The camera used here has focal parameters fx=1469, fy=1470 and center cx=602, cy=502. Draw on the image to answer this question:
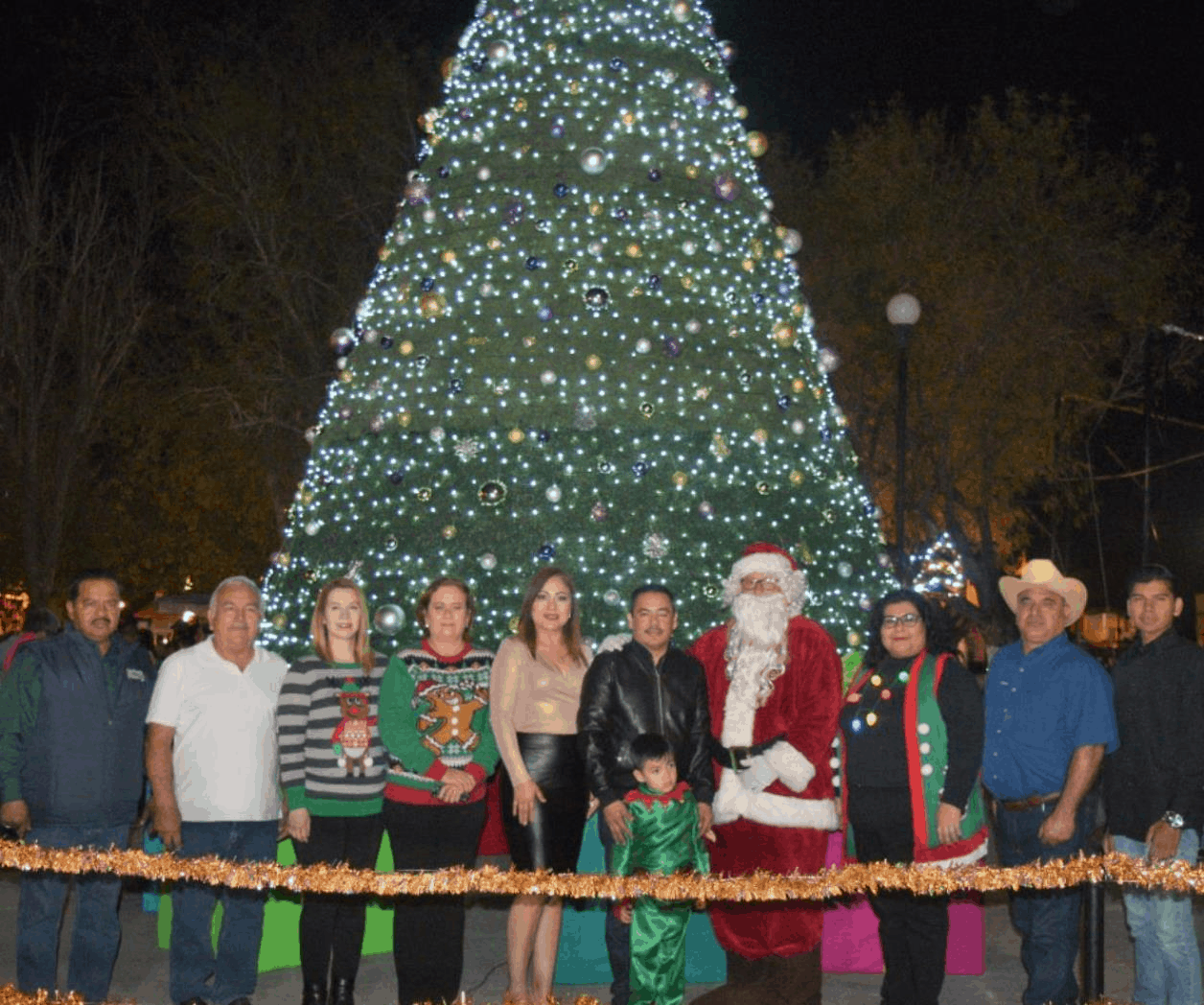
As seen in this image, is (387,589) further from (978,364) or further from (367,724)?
(978,364)

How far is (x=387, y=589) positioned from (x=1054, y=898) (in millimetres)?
4487

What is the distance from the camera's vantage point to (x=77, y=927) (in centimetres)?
598

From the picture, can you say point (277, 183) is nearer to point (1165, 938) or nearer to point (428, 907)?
point (428, 907)

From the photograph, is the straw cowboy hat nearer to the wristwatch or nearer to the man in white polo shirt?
the wristwatch

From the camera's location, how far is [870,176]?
2377 cm

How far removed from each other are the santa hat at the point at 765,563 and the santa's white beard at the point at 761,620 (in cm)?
10

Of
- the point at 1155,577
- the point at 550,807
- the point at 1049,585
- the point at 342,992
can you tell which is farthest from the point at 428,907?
the point at 1155,577

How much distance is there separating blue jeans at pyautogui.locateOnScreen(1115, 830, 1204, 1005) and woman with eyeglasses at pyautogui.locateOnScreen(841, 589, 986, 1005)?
0.60 metres

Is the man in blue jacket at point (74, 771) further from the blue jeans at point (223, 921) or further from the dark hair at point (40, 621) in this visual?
the dark hair at point (40, 621)

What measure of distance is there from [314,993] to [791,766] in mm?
2077

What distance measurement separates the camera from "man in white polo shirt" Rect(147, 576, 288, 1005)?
5.79 metres

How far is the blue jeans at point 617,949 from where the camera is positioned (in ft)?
19.6

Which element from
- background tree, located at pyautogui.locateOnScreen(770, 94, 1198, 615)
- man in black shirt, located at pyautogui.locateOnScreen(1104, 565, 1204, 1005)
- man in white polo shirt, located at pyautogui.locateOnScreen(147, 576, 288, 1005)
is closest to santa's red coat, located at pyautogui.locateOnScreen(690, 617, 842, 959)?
man in black shirt, located at pyautogui.locateOnScreen(1104, 565, 1204, 1005)

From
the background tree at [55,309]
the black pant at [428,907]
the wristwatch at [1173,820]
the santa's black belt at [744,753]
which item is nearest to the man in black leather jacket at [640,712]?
the santa's black belt at [744,753]
